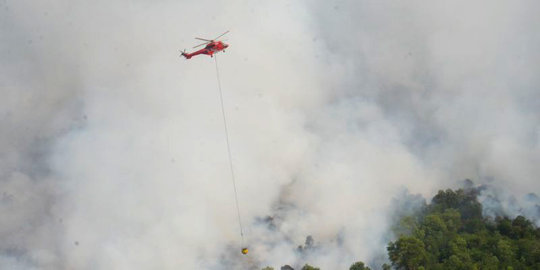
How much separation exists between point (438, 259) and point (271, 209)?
174ft

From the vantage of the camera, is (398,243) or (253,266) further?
(253,266)

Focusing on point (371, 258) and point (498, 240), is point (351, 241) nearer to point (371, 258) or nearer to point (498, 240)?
point (371, 258)

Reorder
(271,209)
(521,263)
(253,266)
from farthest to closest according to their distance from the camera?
(271,209) < (253,266) < (521,263)

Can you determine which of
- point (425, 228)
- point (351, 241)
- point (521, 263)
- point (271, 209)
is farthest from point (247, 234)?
point (521, 263)

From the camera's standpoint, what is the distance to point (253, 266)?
10531 centimetres

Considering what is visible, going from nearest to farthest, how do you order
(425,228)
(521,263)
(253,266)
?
(521,263) → (425,228) → (253,266)

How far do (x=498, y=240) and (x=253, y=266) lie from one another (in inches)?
2036

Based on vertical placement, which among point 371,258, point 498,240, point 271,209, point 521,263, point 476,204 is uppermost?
point 271,209

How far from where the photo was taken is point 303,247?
361 ft

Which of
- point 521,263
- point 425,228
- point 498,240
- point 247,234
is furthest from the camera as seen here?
point 247,234

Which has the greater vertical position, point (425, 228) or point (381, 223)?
point (381, 223)

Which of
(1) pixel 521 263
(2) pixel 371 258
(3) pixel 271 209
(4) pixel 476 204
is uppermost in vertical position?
(3) pixel 271 209

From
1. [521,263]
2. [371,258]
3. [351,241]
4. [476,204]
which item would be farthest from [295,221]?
[521,263]

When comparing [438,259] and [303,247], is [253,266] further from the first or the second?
[438,259]
